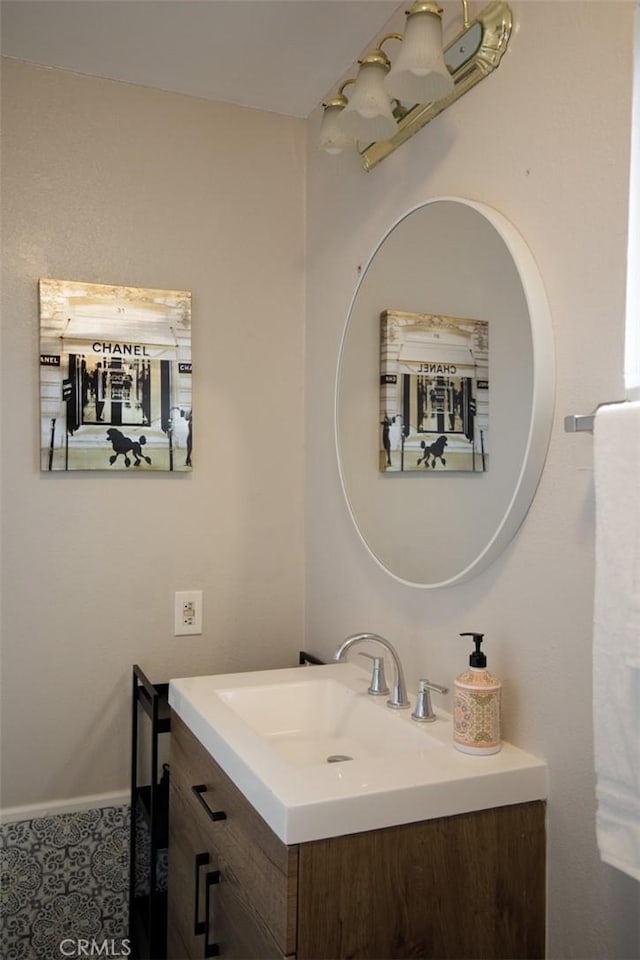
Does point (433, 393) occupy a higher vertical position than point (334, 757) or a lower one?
higher

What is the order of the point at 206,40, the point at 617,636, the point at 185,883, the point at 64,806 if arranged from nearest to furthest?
the point at 617,636 < the point at 185,883 < the point at 206,40 < the point at 64,806

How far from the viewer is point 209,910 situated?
54.9 inches

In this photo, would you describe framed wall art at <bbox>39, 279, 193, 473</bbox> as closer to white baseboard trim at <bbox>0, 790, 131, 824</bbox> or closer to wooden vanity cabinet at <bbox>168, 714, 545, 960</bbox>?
white baseboard trim at <bbox>0, 790, 131, 824</bbox>

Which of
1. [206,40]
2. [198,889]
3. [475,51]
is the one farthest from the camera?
[206,40]

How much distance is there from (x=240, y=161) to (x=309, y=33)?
418 millimetres

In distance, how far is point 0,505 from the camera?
1828 millimetres

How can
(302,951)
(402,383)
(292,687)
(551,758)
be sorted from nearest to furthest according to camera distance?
(302,951) < (551,758) < (402,383) < (292,687)

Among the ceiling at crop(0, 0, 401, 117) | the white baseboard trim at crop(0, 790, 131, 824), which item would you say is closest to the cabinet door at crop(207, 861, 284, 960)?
the white baseboard trim at crop(0, 790, 131, 824)

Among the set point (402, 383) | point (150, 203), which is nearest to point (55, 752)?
point (402, 383)

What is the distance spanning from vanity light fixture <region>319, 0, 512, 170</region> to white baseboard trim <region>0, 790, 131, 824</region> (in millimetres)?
1620

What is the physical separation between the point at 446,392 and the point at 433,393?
0.13 ft

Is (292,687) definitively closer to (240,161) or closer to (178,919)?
(178,919)

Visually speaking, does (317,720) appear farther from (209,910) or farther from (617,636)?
(617,636)

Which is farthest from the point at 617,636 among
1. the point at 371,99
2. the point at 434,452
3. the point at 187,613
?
the point at 187,613
